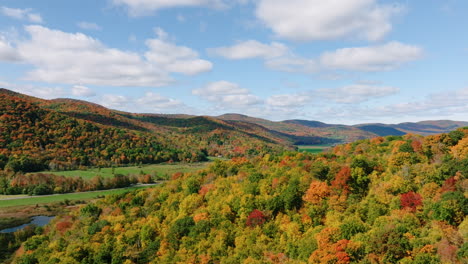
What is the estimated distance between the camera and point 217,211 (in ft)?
218

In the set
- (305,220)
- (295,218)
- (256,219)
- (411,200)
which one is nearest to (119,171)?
(256,219)

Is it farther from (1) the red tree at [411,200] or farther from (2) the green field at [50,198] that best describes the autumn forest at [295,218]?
(2) the green field at [50,198]

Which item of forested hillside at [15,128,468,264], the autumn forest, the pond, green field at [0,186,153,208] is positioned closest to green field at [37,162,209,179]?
green field at [0,186,153,208]

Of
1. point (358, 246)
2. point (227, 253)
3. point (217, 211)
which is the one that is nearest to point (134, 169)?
point (217, 211)

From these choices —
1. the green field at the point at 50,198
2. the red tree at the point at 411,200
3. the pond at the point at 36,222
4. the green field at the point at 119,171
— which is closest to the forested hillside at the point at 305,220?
the red tree at the point at 411,200

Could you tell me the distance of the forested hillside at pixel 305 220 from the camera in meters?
39.7

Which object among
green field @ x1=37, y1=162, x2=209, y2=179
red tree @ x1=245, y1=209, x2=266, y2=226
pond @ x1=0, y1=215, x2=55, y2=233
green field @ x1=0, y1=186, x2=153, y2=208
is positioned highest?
red tree @ x1=245, y1=209, x2=266, y2=226

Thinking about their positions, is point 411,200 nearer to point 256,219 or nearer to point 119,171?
point 256,219

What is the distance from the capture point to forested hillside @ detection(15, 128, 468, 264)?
3972cm

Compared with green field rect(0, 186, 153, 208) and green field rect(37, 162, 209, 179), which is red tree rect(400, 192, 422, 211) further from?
green field rect(37, 162, 209, 179)

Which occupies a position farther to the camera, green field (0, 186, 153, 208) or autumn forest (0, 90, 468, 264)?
green field (0, 186, 153, 208)

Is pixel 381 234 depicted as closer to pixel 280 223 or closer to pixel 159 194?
pixel 280 223

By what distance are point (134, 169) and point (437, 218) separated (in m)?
171

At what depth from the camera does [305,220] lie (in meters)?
54.1
